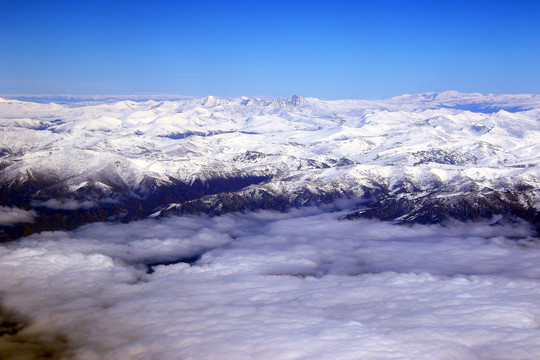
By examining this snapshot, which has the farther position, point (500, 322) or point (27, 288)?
point (27, 288)

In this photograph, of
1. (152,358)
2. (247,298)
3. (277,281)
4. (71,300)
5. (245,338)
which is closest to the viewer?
(152,358)

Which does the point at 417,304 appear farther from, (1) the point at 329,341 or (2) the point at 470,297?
(1) the point at 329,341

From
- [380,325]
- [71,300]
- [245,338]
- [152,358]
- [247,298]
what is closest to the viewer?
[152,358]

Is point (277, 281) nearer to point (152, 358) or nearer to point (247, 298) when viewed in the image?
point (247, 298)

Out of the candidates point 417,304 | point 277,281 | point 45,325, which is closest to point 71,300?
point 45,325

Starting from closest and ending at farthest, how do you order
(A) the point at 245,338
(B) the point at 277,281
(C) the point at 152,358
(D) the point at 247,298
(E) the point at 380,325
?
(C) the point at 152,358, (A) the point at 245,338, (E) the point at 380,325, (D) the point at 247,298, (B) the point at 277,281

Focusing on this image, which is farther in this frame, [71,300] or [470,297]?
[470,297]

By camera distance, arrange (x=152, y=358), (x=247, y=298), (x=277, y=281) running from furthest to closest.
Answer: (x=277, y=281)
(x=247, y=298)
(x=152, y=358)

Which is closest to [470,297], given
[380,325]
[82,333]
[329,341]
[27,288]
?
[380,325]
